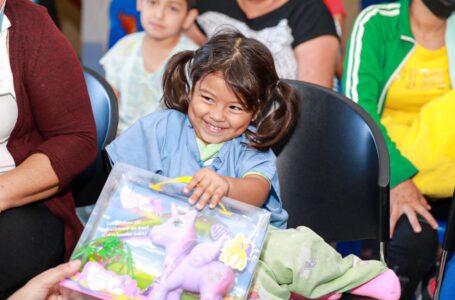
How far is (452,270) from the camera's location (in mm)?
1626

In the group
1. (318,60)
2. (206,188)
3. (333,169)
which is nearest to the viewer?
(206,188)

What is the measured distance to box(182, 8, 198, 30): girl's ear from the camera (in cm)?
250

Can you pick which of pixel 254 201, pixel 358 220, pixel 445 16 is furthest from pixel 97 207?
pixel 445 16

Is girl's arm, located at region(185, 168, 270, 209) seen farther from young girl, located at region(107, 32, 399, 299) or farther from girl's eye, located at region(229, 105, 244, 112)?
girl's eye, located at region(229, 105, 244, 112)

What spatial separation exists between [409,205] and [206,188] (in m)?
0.78

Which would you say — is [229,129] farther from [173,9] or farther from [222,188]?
[173,9]

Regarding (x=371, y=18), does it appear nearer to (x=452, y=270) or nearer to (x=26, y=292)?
(x=452, y=270)

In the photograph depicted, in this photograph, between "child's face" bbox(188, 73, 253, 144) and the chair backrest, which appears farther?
the chair backrest

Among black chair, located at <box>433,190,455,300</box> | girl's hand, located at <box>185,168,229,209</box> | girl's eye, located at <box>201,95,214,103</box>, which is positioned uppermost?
girl's eye, located at <box>201,95,214,103</box>

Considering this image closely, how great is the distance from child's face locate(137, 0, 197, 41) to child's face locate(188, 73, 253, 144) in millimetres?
818

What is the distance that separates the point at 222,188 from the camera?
1518 mm

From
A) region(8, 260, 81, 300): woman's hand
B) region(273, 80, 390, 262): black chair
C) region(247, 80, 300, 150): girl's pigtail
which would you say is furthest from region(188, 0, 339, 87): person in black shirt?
region(8, 260, 81, 300): woman's hand

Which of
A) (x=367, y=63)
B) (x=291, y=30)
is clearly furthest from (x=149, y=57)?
(x=367, y=63)

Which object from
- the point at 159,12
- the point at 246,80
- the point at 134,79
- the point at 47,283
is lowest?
the point at 134,79
